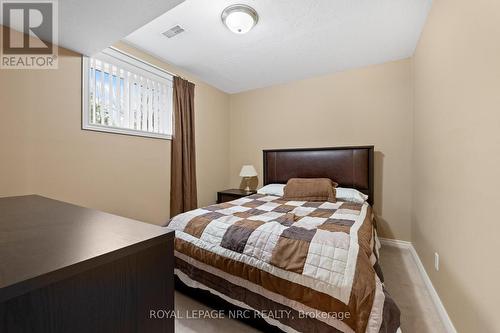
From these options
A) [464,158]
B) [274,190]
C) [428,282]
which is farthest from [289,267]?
[274,190]

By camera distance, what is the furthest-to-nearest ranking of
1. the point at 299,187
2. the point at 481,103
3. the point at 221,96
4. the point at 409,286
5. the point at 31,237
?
the point at 221,96 < the point at 299,187 < the point at 409,286 < the point at 481,103 < the point at 31,237

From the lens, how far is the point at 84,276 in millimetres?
464

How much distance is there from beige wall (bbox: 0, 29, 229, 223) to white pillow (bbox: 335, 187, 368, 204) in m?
2.31

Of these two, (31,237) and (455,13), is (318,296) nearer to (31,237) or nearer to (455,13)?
(31,237)

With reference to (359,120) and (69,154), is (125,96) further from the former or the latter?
(359,120)

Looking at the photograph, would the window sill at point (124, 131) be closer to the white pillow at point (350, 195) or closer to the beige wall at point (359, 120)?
the beige wall at point (359, 120)

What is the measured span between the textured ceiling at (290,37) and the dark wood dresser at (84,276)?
82.0 inches

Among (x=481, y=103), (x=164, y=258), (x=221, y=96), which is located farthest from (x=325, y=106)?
(x=164, y=258)

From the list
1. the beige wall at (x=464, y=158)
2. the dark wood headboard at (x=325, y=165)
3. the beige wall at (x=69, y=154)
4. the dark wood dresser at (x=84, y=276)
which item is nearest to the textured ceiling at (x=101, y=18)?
the beige wall at (x=69, y=154)

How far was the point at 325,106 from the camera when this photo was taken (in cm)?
343

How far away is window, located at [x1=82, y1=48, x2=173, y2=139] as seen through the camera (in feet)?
7.70

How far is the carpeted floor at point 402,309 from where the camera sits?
152 cm

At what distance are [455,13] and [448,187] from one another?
1.18m

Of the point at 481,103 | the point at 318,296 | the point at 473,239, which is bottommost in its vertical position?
the point at 318,296
